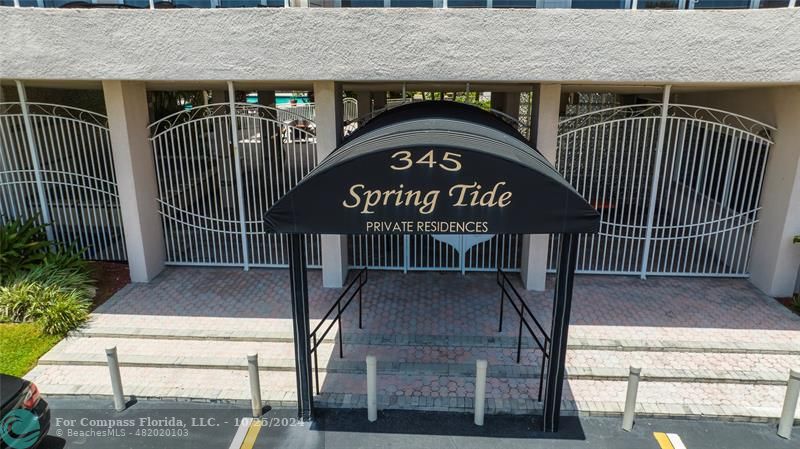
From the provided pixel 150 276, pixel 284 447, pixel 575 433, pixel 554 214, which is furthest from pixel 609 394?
pixel 150 276

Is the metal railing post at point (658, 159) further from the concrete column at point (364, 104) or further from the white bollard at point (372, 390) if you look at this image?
the concrete column at point (364, 104)

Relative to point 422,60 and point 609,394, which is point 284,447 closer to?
point 609,394

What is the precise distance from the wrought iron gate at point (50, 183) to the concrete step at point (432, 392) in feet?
12.2

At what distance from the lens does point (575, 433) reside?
19.4 feet

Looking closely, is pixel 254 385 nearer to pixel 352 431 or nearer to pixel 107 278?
pixel 352 431

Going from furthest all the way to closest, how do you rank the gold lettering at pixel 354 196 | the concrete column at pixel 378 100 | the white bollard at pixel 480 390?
the concrete column at pixel 378 100, the white bollard at pixel 480 390, the gold lettering at pixel 354 196

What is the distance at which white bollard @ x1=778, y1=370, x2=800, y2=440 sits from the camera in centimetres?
558

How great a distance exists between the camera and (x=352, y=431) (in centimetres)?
597

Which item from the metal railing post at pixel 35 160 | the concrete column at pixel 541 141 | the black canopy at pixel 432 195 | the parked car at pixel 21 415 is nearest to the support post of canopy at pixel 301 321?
the black canopy at pixel 432 195

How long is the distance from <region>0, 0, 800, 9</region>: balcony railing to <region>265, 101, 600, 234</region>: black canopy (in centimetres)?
350

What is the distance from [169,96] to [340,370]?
1274cm

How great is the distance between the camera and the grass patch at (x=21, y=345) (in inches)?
274

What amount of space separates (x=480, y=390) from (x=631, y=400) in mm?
1692

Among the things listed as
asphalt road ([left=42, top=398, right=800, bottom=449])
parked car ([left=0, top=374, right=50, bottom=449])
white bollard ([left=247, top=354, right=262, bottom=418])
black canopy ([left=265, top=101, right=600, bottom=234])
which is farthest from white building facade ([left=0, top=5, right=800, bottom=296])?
parked car ([left=0, top=374, right=50, bottom=449])
